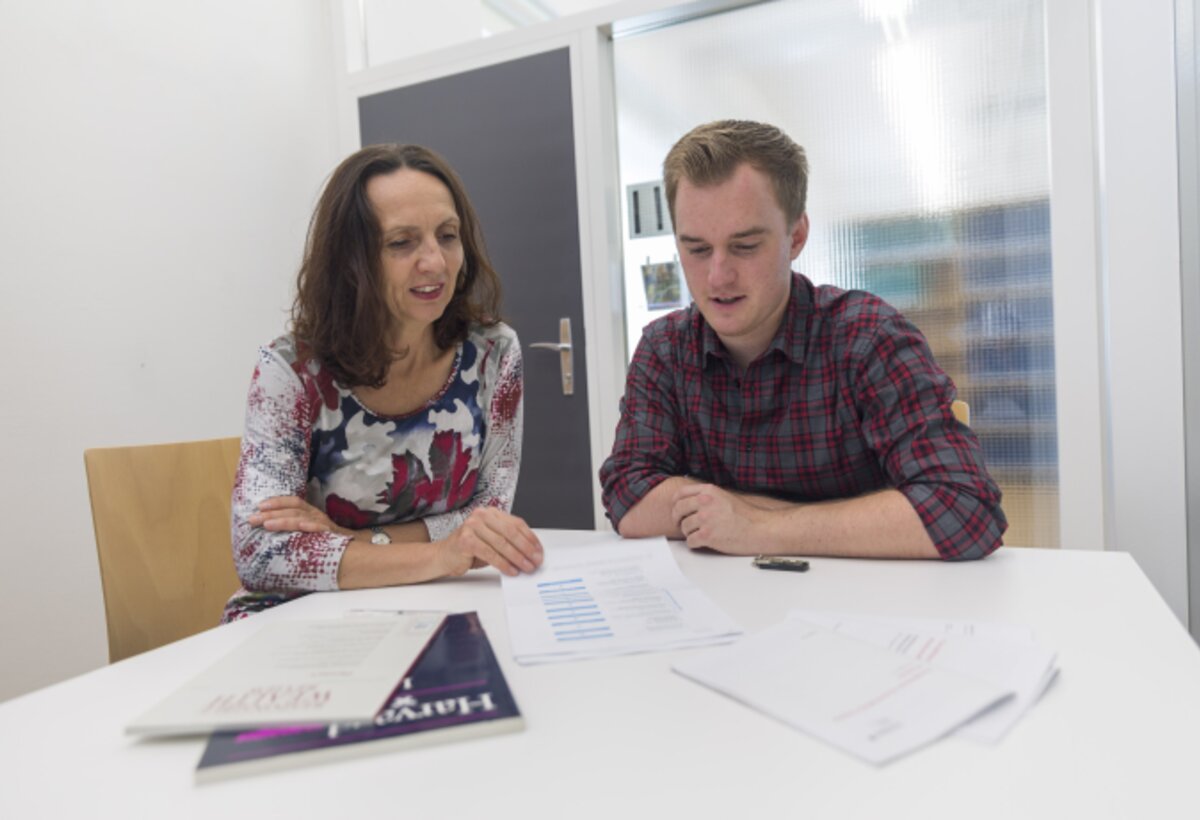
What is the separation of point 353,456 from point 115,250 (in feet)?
5.11

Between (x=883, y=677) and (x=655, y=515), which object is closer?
(x=883, y=677)

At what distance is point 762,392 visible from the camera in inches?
54.2

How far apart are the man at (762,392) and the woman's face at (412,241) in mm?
404

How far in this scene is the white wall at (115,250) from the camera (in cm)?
208

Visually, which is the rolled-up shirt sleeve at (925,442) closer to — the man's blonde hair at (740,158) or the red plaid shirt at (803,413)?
the red plaid shirt at (803,413)

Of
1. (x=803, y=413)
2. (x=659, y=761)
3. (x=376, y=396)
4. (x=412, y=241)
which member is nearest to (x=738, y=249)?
(x=803, y=413)

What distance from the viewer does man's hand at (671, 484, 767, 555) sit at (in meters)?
1.14

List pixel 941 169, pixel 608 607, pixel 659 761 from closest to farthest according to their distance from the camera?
pixel 659 761
pixel 608 607
pixel 941 169

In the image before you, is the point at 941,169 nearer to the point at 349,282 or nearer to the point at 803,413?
the point at 803,413

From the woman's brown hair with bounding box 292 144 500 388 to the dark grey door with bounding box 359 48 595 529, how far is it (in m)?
1.46

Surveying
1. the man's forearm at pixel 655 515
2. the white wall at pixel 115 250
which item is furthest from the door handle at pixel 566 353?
the man's forearm at pixel 655 515

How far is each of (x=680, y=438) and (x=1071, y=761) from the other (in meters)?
0.97

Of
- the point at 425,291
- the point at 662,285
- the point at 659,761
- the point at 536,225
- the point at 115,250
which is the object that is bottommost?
the point at 659,761

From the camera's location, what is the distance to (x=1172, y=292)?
78.7 inches
